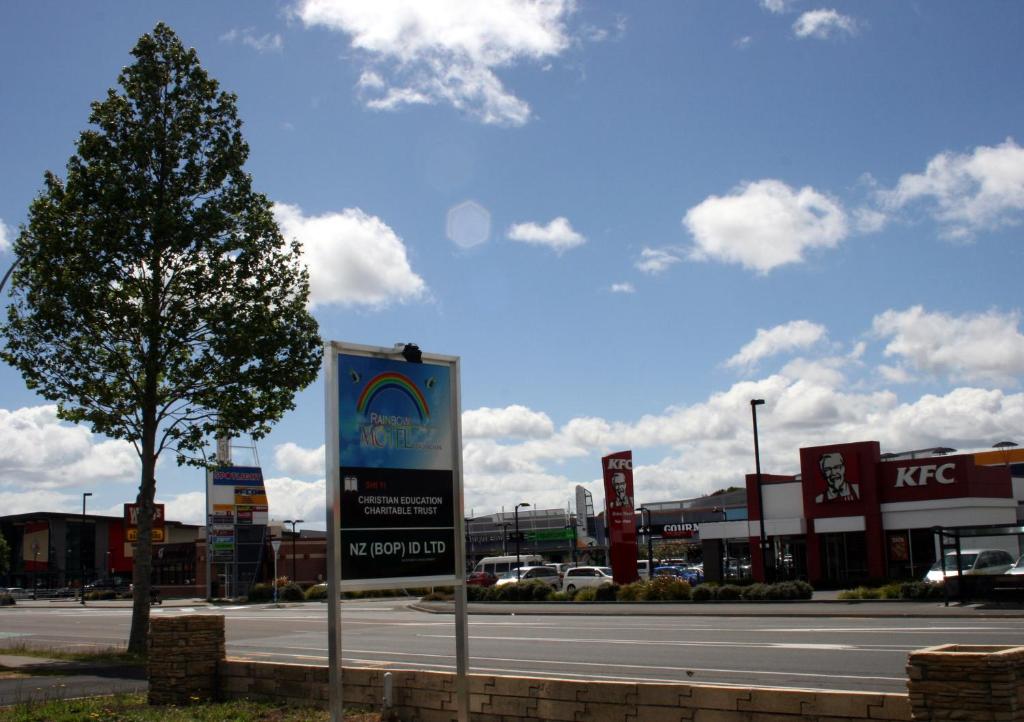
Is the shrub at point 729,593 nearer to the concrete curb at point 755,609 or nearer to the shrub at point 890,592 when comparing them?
the concrete curb at point 755,609

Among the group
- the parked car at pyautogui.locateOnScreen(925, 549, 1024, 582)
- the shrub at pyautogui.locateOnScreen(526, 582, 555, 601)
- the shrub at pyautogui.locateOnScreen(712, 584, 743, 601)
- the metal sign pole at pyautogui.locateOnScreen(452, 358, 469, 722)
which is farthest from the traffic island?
the shrub at pyautogui.locateOnScreen(526, 582, 555, 601)

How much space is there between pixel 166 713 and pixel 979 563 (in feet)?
80.5

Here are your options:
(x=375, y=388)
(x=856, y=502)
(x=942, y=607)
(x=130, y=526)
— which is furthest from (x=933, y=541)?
(x=130, y=526)

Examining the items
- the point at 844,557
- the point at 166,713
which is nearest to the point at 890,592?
the point at 844,557

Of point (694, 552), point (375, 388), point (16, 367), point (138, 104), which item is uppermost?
point (138, 104)

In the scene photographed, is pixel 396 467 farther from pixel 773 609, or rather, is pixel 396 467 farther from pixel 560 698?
pixel 773 609

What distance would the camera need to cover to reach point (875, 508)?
39969 millimetres

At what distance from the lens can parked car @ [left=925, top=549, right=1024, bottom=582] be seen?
88.2ft

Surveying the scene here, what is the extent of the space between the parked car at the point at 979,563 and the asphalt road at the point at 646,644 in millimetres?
5145

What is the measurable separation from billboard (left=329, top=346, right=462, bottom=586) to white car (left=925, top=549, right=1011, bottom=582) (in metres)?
21.4

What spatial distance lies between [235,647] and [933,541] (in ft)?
90.5

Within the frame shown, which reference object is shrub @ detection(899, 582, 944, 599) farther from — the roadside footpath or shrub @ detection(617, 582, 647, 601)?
shrub @ detection(617, 582, 647, 601)

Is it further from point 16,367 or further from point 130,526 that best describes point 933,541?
point 130,526

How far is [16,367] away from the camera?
2083 centimetres
